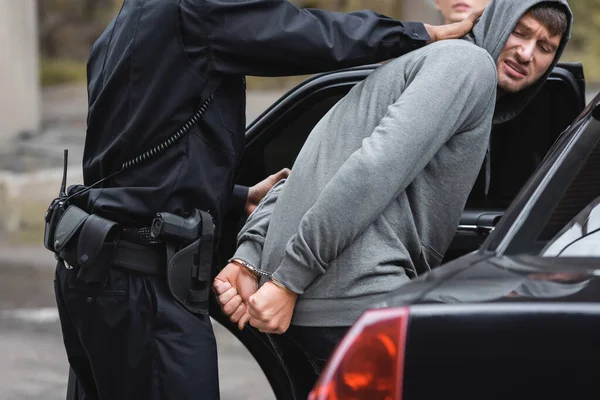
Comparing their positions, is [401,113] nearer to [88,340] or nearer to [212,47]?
[212,47]

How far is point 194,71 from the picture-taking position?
250 centimetres

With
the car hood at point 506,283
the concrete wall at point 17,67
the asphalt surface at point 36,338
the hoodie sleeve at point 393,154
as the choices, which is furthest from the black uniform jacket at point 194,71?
the concrete wall at point 17,67

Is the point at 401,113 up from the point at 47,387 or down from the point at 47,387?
up

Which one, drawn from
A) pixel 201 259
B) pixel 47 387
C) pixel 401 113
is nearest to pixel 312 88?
pixel 201 259

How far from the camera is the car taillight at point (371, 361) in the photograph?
5.25ft

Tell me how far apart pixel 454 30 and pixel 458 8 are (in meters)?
0.52

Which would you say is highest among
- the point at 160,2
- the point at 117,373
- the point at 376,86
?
the point at 160,2

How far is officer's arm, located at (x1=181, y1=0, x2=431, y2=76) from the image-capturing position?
8.09 ft

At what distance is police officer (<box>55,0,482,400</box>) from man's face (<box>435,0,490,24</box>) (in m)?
0.41

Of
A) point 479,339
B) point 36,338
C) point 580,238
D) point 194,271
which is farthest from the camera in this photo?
point 36,338

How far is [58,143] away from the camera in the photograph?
36.1 ft

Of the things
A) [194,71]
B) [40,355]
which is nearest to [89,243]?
[194,71]

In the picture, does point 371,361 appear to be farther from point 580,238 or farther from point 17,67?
point 17,67

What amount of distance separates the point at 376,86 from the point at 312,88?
3.82 ft
